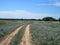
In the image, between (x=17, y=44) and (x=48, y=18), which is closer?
(x=17, y=44)

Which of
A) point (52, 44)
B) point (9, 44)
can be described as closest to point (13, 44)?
point (9, 44)

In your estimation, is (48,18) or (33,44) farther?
(48,18)

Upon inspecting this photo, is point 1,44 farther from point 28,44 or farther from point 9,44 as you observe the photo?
point 28,44

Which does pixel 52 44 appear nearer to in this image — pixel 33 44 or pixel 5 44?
pixel 33 44

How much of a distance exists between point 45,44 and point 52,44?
0.70 metres

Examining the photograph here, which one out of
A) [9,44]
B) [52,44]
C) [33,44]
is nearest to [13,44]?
[9,44]

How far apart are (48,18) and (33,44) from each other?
14149 cm

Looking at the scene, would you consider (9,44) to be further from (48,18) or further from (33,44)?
(48,18)

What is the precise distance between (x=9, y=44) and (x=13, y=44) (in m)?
0.50

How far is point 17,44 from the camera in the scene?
19.2 meters

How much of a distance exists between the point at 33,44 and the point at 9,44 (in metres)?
2.46

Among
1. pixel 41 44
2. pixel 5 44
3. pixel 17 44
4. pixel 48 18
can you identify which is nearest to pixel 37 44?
pixel 41 44

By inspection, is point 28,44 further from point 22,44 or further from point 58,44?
point 58,44

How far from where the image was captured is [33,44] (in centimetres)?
1956
